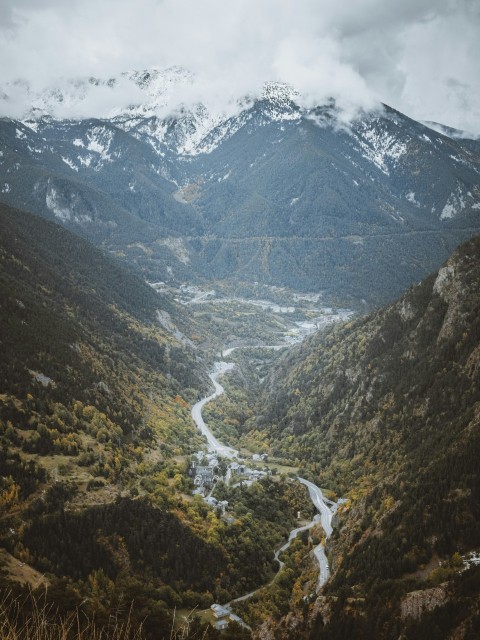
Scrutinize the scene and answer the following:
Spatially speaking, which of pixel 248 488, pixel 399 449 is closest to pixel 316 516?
pixel 248 488

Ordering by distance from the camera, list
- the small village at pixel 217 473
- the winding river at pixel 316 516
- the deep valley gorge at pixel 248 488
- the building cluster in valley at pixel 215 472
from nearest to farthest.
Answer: the deep valley gorge at pixel 248 488
the winding river at pixel 316 516
the small village at pixel 217 473
the building cluster in valley at pixel 215 472

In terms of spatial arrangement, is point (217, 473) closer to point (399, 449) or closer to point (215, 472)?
point (215, 472)

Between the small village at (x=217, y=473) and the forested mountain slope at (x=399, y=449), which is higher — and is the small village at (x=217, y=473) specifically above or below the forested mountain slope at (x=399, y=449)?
below

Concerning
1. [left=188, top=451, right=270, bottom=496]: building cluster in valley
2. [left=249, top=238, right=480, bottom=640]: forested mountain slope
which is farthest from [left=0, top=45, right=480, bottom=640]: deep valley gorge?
[left=188, top=451, right=270, bottom=496]: building cluster in valley

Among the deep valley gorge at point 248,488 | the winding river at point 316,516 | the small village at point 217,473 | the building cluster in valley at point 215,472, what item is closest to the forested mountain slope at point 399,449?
the deep valley gorge at point 248,488

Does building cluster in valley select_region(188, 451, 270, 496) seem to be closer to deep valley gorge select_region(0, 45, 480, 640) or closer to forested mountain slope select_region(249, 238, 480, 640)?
deep valley gorge select_region(0, 45, 480, 640)

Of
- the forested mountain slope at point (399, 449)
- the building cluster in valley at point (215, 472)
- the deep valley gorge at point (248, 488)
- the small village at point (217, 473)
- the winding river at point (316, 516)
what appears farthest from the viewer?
the building cluster in valley at point (215, 472)

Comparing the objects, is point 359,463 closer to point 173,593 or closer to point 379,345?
point 379,345

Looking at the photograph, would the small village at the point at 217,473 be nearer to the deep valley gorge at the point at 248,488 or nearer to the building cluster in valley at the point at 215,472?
the building cluster in valley at the point at 215,472

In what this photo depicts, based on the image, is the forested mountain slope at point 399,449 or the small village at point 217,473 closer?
the forested mountain slope at point 399,449
